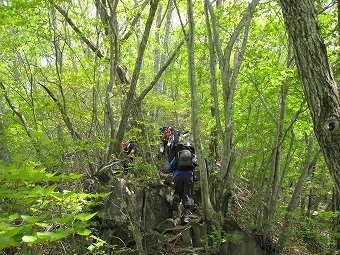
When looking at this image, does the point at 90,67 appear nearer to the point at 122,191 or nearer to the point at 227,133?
the point at 122,191

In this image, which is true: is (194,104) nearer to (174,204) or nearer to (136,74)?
(136,74)

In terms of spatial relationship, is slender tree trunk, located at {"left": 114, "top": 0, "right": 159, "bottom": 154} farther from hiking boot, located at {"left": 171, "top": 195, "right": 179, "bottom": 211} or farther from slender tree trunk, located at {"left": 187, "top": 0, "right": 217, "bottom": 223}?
hiking boot, located at {"left": 171, "top": 195, "right": 179, "bottom": 211}

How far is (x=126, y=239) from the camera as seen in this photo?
5.86m

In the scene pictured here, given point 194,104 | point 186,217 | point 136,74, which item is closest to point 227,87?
point 194,104

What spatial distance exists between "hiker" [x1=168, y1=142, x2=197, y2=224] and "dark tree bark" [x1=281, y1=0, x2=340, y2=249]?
3626mm

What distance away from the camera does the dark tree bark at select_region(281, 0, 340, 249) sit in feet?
9.78

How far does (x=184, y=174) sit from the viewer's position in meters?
6.53

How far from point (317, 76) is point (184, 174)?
13.2 ft

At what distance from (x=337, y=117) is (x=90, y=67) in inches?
229

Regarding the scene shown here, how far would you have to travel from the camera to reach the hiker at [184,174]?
255 inches

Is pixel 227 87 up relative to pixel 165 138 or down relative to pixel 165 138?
up

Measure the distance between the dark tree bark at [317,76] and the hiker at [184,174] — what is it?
143 inches

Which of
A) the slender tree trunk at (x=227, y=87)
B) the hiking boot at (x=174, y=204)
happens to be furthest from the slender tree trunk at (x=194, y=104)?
the hiking boot at (x=174, y=204)

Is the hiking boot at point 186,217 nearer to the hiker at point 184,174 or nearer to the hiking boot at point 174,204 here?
the hiker at point 184,174
